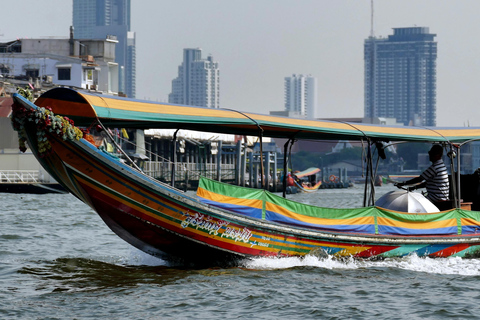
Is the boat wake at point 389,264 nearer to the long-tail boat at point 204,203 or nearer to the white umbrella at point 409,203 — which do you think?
the long-tail boat at point 204,203

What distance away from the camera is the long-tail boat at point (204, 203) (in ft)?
40.8

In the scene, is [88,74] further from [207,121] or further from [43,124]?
[43,124]

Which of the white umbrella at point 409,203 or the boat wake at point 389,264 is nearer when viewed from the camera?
the boat wake at point 389,264

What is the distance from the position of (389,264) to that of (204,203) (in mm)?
3948

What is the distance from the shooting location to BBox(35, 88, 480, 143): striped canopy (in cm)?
1238

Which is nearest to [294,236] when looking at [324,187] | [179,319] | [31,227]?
[179,319]

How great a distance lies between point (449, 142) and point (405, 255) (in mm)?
2449

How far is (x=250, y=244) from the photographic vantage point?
13.6 m

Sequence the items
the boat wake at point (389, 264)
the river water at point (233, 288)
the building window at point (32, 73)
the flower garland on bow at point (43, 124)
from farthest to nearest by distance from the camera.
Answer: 1. the building window at point (32, 73)
2. the boat wake at point (389, 264)
3. the flower garland on bow at point (43, 124)
4. the river water at point (233, 288)

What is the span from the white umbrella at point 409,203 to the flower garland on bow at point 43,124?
6446 mm

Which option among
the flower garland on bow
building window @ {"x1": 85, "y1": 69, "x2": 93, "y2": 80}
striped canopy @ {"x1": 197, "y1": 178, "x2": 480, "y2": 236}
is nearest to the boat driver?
striped canopy @ {"x1": 197, "y1": 178, "x2": 480, "y2": 236}

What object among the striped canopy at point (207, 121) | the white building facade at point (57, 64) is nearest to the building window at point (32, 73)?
the white building facade at point (57, 64)

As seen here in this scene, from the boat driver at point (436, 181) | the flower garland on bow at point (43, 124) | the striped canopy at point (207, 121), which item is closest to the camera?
the flower garland on bow at point (43, 124)

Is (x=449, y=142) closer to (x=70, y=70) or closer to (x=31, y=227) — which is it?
(x=31, y=227)
